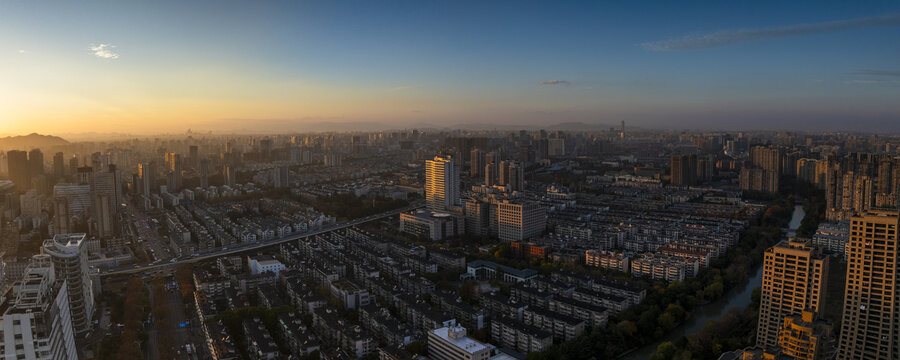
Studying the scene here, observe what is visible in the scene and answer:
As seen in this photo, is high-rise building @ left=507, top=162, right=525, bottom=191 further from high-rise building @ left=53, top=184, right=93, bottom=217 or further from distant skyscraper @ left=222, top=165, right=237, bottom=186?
high-rise building @ left=53, top=184, right=93, bottom=217

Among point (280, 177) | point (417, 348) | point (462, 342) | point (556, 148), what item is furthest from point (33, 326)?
point (556, 148)

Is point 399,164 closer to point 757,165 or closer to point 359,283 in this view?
point 757,165

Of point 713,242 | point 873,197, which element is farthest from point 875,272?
point 873,197

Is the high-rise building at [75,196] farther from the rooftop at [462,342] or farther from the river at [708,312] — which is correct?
the river at [708,312]

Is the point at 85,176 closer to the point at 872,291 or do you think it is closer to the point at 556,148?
the point at 872,291

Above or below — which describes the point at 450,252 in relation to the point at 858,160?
Answer: below

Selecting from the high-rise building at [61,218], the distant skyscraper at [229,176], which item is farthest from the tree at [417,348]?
the distant skyscraper at [229,176]

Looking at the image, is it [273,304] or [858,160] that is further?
[858,160]
